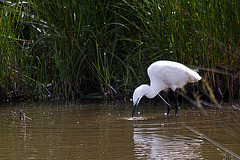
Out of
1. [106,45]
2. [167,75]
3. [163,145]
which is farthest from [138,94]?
[106,45]

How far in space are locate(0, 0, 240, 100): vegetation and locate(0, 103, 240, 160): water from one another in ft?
2.87

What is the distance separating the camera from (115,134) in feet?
14.4

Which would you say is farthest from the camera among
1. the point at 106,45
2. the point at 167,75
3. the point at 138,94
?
the point at 106,45

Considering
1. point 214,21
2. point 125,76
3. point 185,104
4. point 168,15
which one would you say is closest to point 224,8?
point 214,21

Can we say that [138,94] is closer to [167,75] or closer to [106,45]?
[167,75]

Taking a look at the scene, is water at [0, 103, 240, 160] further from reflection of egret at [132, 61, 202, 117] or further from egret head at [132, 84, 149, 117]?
reflection of egret at [132, 61, 202, 117]

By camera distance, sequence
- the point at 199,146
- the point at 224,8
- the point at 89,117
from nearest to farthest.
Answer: the point at 199,146 → the point at 89,117 → the point at 224,8

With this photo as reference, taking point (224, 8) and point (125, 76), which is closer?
point (224, 8)

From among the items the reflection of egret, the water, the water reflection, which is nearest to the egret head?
the reflection of egret

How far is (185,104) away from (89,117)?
69.4 inches

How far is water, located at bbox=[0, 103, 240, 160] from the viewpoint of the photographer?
3453 mm

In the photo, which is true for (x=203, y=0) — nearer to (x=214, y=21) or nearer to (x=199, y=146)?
(x=214, y=21)

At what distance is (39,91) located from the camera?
7594 mm

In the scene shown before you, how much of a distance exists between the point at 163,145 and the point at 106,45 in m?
4.29
